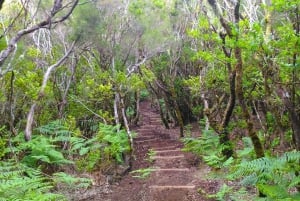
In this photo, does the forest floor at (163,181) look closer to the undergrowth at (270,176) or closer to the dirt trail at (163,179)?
the dirt trail at (163,179)

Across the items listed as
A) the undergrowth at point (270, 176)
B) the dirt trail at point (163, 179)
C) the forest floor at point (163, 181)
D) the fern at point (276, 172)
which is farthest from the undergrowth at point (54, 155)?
the fern at point (276, 172)

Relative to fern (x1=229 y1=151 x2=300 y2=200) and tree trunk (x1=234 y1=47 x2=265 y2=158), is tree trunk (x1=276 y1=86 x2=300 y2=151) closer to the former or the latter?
fern (x1=229 y1=151 x2=300 y2=200)

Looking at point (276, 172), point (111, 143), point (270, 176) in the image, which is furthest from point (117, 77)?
point (270, 176)

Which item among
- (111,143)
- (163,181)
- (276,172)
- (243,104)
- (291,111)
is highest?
(243,104)

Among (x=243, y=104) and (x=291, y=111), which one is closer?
(x=291, y=111)

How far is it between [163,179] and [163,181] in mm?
211

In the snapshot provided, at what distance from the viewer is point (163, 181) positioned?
30.5ft

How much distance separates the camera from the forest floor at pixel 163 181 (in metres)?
8.12

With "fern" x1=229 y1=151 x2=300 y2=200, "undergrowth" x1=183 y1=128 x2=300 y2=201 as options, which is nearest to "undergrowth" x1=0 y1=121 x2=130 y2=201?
"undergrowth" x1=183 y1=128 x2=300 y2=201

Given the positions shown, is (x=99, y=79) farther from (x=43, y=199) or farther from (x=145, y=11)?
(x=43, y=199)

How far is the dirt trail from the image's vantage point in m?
8.18

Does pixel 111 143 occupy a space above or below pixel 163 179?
above

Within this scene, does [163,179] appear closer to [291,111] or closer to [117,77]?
[117,77]

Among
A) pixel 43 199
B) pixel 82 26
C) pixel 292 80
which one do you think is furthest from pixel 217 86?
pixel 43 199
